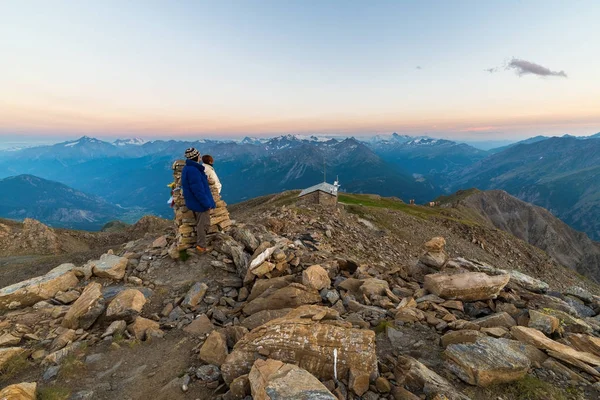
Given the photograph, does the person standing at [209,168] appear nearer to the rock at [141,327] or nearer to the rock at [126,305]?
the rock at [126,305]

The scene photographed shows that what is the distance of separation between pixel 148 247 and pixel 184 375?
963cm

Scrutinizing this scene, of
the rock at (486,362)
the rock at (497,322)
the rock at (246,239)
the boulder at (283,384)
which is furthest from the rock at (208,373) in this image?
the rock at (497,322)

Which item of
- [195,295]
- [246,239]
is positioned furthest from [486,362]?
[246,239]

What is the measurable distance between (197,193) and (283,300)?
19.4ft

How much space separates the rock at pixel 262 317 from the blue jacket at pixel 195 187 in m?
5.68

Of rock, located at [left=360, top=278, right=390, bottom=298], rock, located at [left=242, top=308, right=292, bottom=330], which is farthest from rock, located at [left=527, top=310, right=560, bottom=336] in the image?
rock, located at [left=242, top=308, right=292, bottom=330]

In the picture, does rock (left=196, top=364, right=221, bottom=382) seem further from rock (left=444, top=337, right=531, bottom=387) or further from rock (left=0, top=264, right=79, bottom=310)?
rock (left=0, top=264, right=79, bottom=310)

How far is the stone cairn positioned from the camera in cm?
1302

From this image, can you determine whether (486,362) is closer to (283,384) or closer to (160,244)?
(283,384)

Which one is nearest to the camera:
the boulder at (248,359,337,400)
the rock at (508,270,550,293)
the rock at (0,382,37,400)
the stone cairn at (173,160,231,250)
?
the boulder at (248,359,337,400)

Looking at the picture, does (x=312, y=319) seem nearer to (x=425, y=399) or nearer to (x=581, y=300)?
(x=425, y=399)

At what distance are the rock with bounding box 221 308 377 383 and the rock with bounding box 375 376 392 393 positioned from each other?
21 centimetres

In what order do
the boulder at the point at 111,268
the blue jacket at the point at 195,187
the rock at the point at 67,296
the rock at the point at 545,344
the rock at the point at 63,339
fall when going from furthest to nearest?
the blue jacket at the point at 195,187
the boulder at the point at 111,268
the rock at the point at 67,296
the rock at the point at 63,339
the rock at the point at 545,344

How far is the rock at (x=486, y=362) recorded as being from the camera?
18.4ft
